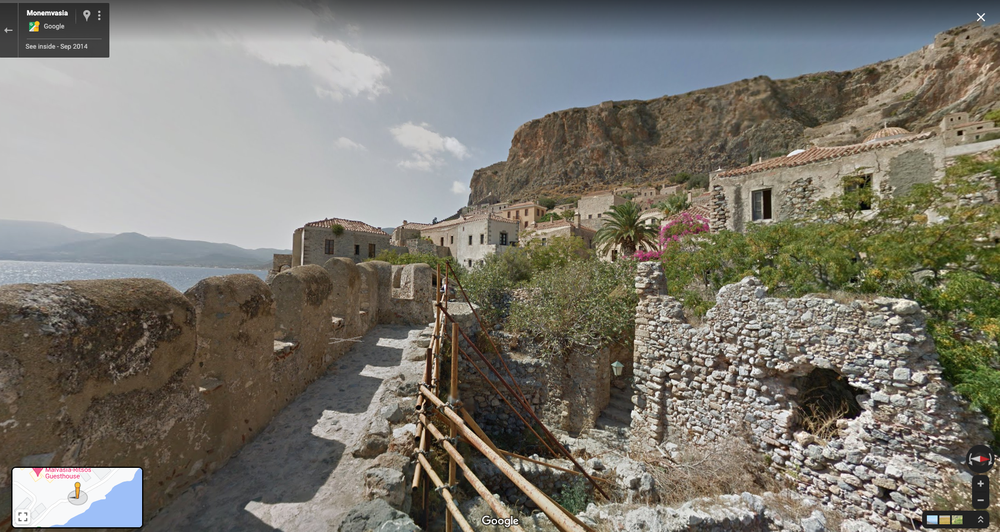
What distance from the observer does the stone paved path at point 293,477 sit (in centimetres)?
304

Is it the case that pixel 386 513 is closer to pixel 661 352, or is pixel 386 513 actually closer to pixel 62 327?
pixel 62 327

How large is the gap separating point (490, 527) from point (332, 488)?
2122 millimetres

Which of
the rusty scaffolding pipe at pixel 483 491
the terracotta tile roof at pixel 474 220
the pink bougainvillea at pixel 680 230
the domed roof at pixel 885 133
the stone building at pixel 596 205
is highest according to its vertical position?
the stone building at pixel 596 205

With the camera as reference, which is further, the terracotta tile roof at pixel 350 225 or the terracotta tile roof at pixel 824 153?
the terracotta tile roof at pixel 350 225

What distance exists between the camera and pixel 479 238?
98.0 feet

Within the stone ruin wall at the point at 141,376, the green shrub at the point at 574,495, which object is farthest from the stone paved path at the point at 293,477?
the green shrub at the point at 574,495

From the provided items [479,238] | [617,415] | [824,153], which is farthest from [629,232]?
[479,238]

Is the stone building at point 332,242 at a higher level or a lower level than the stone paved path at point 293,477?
higher

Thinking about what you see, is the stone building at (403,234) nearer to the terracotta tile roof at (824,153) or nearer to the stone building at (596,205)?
the stone building at (596,205)

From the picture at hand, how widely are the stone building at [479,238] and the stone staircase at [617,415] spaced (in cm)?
1842

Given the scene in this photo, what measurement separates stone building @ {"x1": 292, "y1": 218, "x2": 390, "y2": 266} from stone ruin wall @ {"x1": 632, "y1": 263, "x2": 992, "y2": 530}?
25.3 m

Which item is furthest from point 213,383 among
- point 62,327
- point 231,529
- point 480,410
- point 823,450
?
point 823,450

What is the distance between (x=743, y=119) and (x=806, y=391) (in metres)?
70.8

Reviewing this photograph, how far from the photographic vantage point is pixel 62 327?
7.32ft
